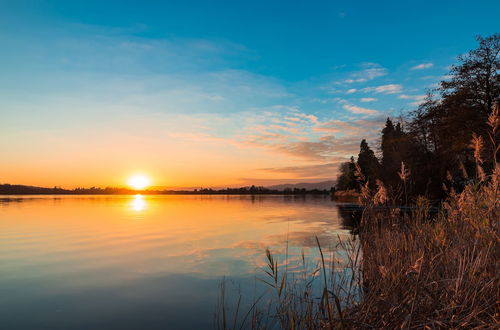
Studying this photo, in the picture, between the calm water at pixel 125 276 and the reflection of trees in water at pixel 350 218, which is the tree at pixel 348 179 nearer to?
the reflection of trees in water at pixel 350 218

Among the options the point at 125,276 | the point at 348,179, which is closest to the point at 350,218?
the point at 125,276

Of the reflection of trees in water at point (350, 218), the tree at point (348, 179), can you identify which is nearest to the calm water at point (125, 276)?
the reflection of trees in water at point (350, 218)

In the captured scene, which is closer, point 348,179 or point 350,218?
point 350,218

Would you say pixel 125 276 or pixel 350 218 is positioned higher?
pixel 125 276

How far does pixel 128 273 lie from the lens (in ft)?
36.2

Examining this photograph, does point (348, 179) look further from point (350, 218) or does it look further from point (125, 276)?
point (125, 276)

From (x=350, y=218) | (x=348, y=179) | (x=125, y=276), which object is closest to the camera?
(x=125, y=276)

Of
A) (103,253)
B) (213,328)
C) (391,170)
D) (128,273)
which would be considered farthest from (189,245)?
(391,170)

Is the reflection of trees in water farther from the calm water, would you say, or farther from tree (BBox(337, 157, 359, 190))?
tree (BBox(337, 157, 359, 190))

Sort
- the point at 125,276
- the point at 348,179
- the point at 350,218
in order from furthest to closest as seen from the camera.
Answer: the point at 348,179, the point at 350,218, the point at 125,276

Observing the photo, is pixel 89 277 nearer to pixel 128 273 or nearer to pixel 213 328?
pixel 128 273

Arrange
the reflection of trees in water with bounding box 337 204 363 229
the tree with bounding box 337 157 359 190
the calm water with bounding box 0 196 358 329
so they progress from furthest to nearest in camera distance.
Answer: the tree with bounding box 337 157 359 190, the reflection of trees in water with bounding box 337 204 363 229, the calm water with bounding box 0 196 358 329

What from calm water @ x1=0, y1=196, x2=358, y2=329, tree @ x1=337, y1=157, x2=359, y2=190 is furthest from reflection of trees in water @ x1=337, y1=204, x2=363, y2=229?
tree @ x1=337, y1=157, x2=359, y2=190

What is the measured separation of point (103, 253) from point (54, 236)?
726 centimetres
